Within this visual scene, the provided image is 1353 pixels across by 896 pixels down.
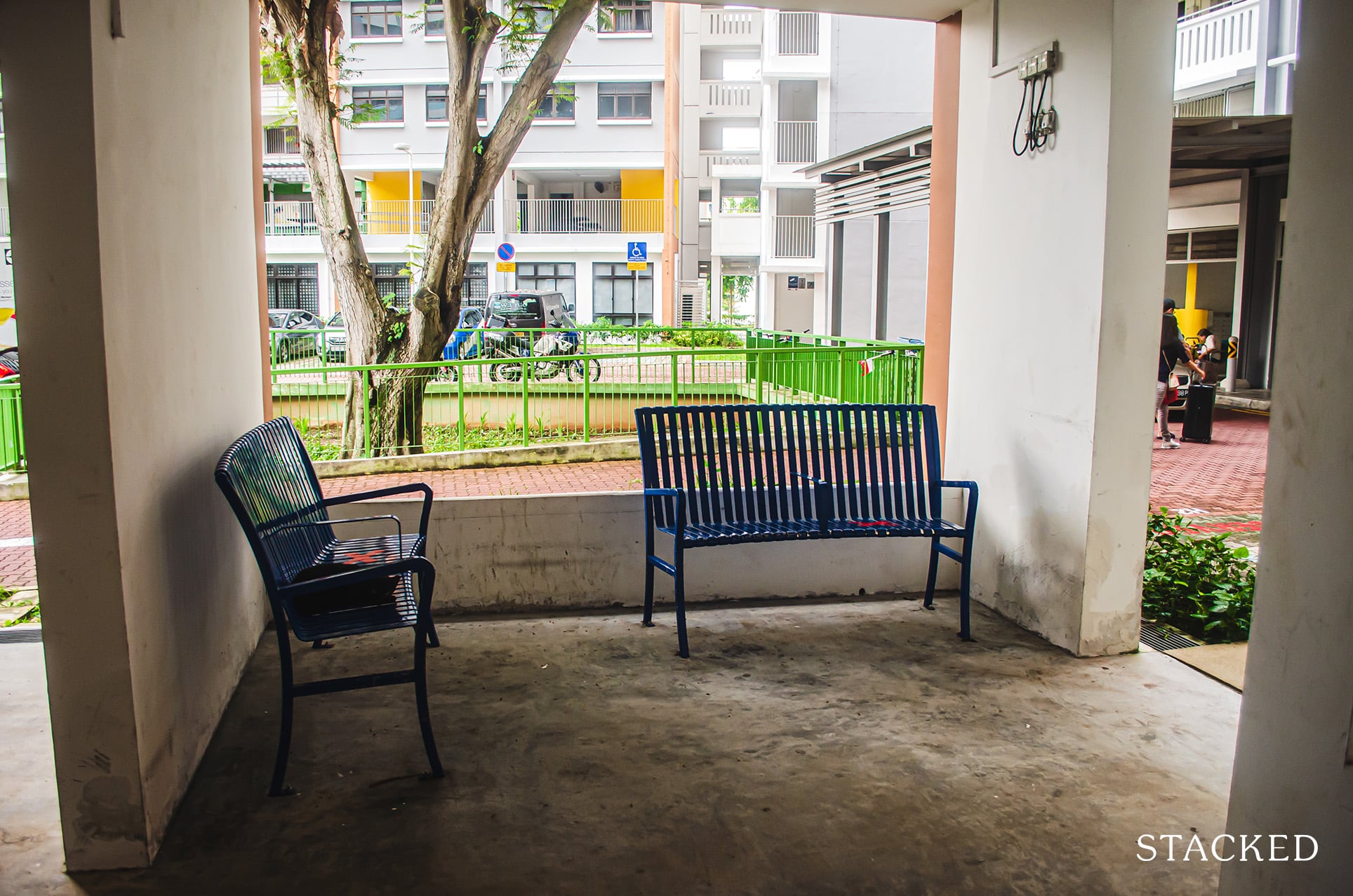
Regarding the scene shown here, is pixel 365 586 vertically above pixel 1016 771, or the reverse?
pixel 365 586

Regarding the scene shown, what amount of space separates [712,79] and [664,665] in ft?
121

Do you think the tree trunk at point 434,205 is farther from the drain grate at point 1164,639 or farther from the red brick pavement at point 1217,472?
the drain grate at point 1164,639

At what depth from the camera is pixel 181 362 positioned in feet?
12.3

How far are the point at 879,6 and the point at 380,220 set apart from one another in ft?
98.5

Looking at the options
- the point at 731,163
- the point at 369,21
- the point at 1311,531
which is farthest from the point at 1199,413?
the point at 369,21

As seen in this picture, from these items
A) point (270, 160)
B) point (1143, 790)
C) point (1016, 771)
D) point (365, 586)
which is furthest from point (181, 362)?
point (270, 160)

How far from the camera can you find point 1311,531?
2.47 meters

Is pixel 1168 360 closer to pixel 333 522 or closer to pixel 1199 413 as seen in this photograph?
pixel 1199 413

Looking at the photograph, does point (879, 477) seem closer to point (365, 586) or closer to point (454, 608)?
point (454, 608)

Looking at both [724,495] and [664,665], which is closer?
[664,665]

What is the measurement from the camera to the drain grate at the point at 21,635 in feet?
16.6

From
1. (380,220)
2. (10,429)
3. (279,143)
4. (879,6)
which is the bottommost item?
(10,429)

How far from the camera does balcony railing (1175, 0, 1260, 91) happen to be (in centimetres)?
1608

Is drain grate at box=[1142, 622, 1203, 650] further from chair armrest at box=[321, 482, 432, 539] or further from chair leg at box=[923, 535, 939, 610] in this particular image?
chair armrest at box=[321, 482, 432, 539]
